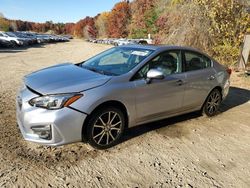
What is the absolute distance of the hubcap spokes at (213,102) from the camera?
6051mm

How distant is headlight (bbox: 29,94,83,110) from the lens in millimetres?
3770

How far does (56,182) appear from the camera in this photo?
3.41 m

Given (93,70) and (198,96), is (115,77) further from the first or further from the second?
(198,96)

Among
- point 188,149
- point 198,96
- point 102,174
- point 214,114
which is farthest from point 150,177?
point 214,114

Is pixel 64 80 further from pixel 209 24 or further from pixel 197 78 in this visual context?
pixel 209 24

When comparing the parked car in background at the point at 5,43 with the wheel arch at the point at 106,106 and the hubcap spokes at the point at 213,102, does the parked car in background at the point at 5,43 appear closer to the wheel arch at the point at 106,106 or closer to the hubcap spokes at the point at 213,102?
the hubcap spokes at the point at 213,102

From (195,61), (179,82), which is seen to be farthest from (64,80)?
(195,61)

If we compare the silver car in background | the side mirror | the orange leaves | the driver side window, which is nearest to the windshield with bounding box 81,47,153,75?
the silver car in background

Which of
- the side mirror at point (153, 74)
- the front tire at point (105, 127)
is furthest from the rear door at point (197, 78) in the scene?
the front tire at point (105, 127)

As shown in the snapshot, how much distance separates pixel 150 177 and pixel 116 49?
281cm

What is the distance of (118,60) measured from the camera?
5133mm

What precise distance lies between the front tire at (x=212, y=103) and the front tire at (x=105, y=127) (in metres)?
2.38

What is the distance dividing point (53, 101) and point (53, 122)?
0.94 ft

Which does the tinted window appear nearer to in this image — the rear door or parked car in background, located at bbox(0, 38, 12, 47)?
the rear door
